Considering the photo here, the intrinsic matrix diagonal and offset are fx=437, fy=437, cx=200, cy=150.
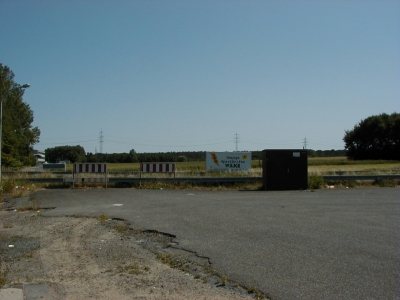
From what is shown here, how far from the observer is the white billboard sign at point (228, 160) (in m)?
33.8

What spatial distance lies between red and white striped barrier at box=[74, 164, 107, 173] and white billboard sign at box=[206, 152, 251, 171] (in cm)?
1146

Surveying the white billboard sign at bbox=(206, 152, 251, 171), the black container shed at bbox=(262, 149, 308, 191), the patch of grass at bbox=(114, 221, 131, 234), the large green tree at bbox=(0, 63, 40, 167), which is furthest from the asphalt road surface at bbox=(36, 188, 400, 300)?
the large green tree at bbox=(0, 63, 40, 167)

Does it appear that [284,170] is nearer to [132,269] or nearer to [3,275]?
[132,269]

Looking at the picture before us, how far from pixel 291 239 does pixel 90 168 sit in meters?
17.8

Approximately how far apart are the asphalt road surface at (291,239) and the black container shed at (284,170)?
269 inches

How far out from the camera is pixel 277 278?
5.75 metres

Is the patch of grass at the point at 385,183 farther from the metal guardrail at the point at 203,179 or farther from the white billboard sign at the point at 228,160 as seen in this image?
the white billboard sign at the point at 228,160

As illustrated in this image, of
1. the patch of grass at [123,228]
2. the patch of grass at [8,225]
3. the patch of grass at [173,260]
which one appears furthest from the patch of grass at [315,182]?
the patch of grass at [173,260]

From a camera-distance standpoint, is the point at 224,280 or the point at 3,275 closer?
the point at 224,280

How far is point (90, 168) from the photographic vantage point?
79.0 ft

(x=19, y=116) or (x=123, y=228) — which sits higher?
(x=19, y=116)

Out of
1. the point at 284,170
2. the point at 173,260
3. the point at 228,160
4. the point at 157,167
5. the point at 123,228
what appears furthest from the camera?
the point at 228,160

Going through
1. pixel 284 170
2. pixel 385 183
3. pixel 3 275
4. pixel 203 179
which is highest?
pixel 284 170

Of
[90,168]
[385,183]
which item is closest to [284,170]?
[385,183]
